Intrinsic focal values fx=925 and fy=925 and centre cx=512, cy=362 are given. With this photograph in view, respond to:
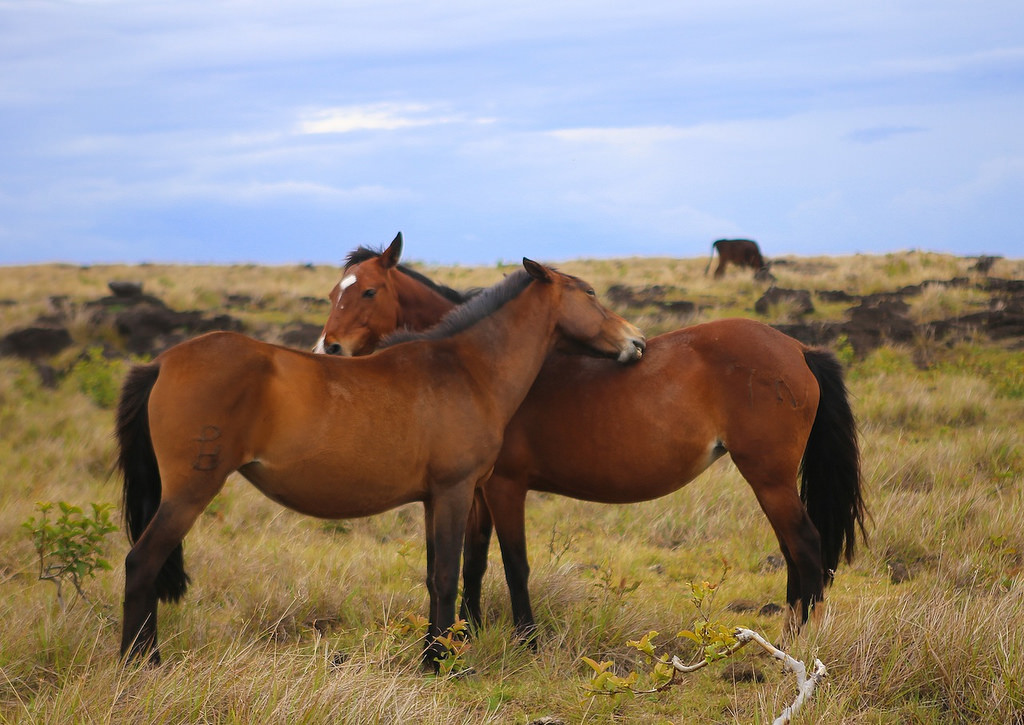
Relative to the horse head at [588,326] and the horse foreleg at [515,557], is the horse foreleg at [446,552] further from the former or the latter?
the horse head at [588,326]

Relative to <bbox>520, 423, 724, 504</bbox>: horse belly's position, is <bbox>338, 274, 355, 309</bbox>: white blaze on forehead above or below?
above

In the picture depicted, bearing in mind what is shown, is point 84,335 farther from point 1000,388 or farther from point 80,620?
point 1000,388

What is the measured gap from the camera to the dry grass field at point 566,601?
13.5 feet

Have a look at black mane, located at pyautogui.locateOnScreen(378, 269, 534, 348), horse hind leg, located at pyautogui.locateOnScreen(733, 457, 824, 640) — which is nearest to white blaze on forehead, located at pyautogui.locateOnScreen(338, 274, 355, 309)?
black mane, located at pyautogui.locateOnScreen(378, 269, 534, 348)

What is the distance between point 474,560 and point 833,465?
2.44 meters

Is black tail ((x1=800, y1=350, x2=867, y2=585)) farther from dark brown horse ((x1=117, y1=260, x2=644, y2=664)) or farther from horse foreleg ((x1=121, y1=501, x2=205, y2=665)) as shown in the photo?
horse foreleg ((x1=121, y1=501, x2=205, y2=665))

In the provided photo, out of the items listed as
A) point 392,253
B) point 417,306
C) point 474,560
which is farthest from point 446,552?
point 392,253

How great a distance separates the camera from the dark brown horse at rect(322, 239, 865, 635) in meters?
5.64

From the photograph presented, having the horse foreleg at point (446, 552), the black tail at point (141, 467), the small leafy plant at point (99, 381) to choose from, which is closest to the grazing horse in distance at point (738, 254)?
the small leafy plant at point (99, 381)

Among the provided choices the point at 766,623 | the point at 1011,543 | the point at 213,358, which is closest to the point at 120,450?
the point at 213,358

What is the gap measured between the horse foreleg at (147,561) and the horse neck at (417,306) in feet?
6.79

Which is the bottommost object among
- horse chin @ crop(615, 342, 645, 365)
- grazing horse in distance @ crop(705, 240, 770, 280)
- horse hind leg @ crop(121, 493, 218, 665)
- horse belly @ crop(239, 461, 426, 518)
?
horse hind leg @ crop(121, 493, 218, 665)

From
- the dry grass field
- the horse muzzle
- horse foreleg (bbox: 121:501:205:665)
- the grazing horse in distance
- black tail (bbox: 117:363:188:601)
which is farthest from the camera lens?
the grazing horse in distance

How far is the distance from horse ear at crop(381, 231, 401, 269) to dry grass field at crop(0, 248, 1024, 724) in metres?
2.02
